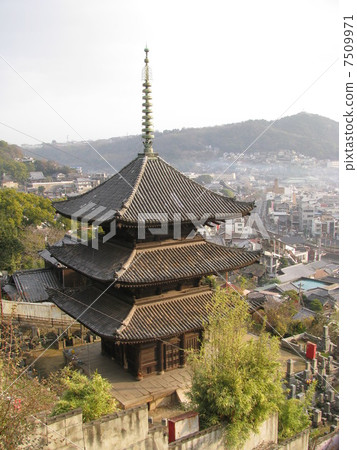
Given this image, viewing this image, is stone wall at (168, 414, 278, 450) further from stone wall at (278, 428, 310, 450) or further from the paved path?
the paved path

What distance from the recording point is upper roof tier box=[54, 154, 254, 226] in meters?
15.1

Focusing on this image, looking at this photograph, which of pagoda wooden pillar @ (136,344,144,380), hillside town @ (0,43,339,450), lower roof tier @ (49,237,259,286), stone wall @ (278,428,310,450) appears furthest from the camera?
pagoda wooden pillar @ (136,344,144,380)

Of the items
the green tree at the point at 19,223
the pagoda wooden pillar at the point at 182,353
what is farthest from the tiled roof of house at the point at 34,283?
the pagoda wooden pillar at the point at 182,353

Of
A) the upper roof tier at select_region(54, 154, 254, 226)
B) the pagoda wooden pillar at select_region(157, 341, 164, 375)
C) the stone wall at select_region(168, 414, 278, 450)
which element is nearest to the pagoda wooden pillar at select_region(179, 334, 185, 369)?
the pagoda wooden pillar at select_region(157, 341, 164, 375)

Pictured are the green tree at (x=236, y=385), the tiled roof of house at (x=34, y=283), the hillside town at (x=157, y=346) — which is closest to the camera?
the hillside town at (x=157, y=346)

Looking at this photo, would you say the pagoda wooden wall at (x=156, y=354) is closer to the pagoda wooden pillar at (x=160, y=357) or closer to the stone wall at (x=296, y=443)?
the pagoda wooden pillar at (x=160, y=357)

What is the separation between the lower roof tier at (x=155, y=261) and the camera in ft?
48.6

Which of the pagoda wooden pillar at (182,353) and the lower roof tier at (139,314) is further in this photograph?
the pagoda wooden pillar at (182,353)

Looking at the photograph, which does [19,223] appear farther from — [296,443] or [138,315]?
[296,443]

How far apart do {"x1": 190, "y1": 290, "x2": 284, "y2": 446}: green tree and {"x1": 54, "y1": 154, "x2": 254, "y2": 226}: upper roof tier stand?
4.92m

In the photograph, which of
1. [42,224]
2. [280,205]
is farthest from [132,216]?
[280,205]

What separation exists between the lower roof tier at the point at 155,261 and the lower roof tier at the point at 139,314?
145 cm

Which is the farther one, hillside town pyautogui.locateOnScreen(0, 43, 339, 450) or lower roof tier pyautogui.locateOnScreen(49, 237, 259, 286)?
Result: lower roof tier pyautogui.locateOnScreen(49, 237, 259, 286)

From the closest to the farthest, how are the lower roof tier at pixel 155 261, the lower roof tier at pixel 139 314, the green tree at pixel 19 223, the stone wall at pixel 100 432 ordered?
the stone wall at pixel 100 432 → the lower roof tier at pixel 139 314 → the lower roof tier at pixel 155 261 → the green tree at pixel 19 223
